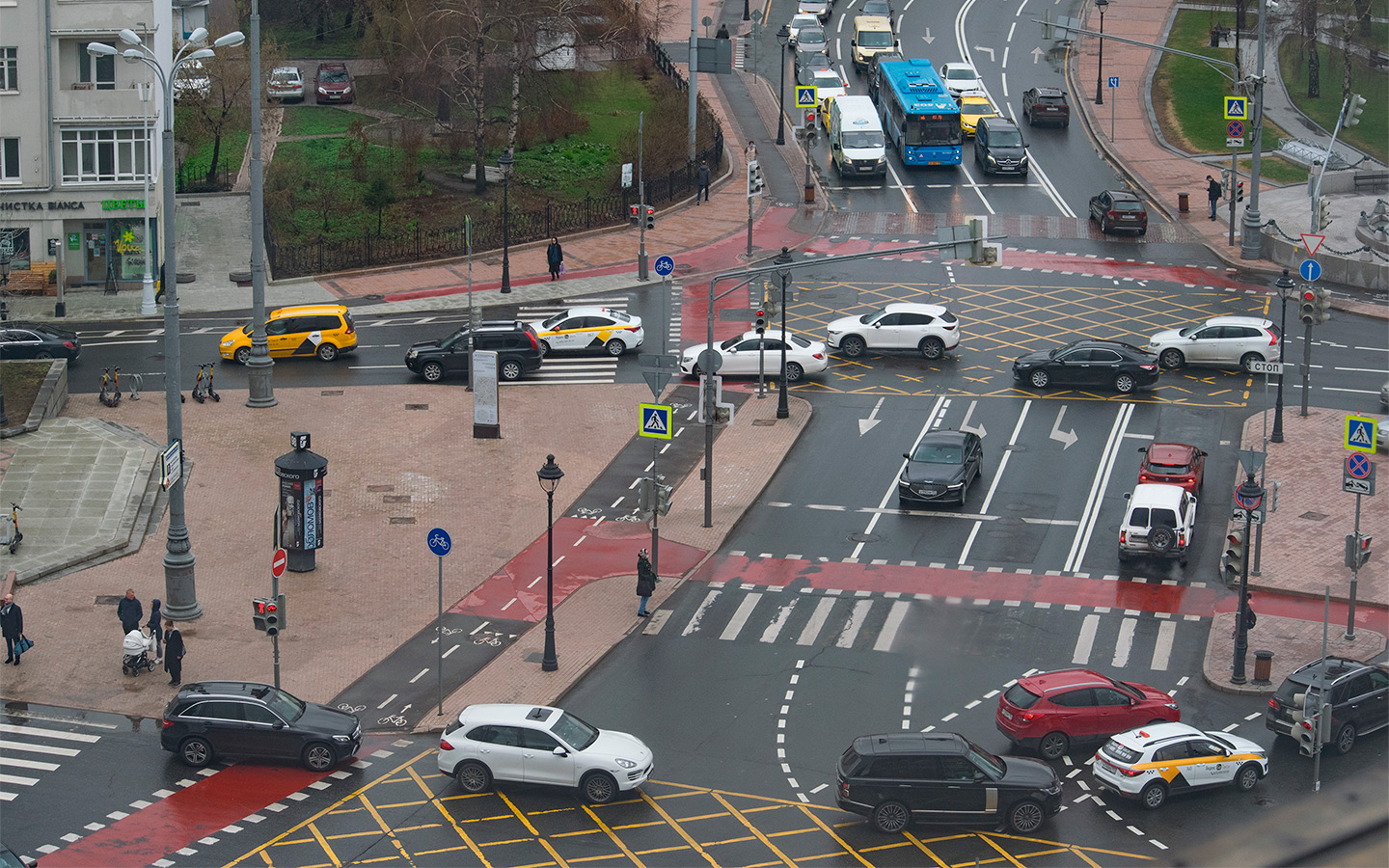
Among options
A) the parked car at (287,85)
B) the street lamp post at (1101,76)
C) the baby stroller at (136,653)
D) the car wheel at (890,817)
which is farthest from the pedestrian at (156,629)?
the street lamp post at (1101,76)

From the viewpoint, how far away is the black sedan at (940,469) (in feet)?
131

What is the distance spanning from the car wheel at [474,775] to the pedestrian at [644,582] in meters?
8.25

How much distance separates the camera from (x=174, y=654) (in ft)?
100

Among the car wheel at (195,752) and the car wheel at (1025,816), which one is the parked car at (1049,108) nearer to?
the car wheel at (1025,816)

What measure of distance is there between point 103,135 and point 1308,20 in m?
57.0

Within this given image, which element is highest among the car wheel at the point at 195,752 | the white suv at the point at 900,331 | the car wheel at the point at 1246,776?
the white suv at the point at 900,331

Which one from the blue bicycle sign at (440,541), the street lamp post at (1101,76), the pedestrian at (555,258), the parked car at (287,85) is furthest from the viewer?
the parked car at (287,85)

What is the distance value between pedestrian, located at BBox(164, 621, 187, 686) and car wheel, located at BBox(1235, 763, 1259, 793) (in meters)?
20.0

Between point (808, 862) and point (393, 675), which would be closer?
point (808, 862)

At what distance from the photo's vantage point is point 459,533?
3884cm

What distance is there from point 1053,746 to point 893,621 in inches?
260

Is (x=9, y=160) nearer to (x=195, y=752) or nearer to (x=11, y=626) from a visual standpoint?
(x=11, y=626)

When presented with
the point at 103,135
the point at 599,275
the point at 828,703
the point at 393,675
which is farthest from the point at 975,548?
the point at 103,135

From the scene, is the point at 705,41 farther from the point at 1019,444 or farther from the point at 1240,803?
the point at 1240,803
